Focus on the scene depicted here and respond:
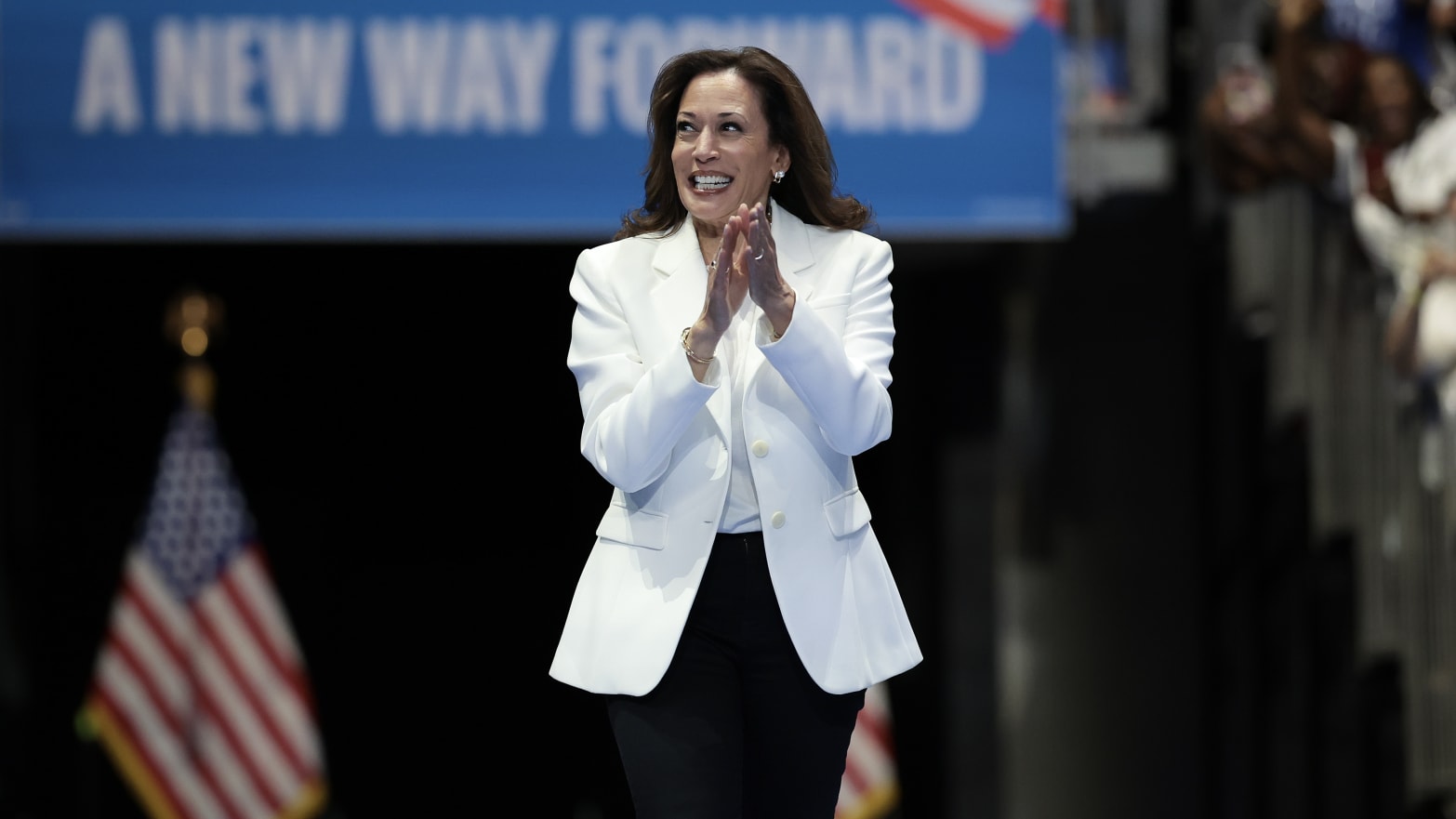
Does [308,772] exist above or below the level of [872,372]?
below

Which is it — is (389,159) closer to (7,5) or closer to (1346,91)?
(7,5)

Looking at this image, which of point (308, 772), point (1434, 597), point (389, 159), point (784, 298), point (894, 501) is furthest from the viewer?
point (894, 501)

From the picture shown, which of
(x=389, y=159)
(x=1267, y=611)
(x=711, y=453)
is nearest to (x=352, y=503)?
(x=389, y=159)

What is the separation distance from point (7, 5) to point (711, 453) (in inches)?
173

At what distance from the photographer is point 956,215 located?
237 inches

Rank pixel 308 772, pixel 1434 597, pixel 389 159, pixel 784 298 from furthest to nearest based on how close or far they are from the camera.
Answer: pixel 308 772
pixel 389 159
pixel 1434 597
pixel 784 298

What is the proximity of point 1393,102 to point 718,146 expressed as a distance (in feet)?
13.6

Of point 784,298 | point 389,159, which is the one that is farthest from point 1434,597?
point 784,298

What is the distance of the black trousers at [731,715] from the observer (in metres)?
2.48

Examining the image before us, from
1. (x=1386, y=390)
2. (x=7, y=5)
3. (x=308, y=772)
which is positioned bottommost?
(x=308, y=772)

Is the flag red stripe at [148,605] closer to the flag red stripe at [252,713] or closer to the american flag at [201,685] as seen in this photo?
the american flag at [201,685]

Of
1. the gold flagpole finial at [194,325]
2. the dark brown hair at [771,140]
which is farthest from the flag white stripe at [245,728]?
the dark brown hair at [771,140]

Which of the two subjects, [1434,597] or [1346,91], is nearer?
[1434,597]

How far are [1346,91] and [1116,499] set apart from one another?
6.97 ft
